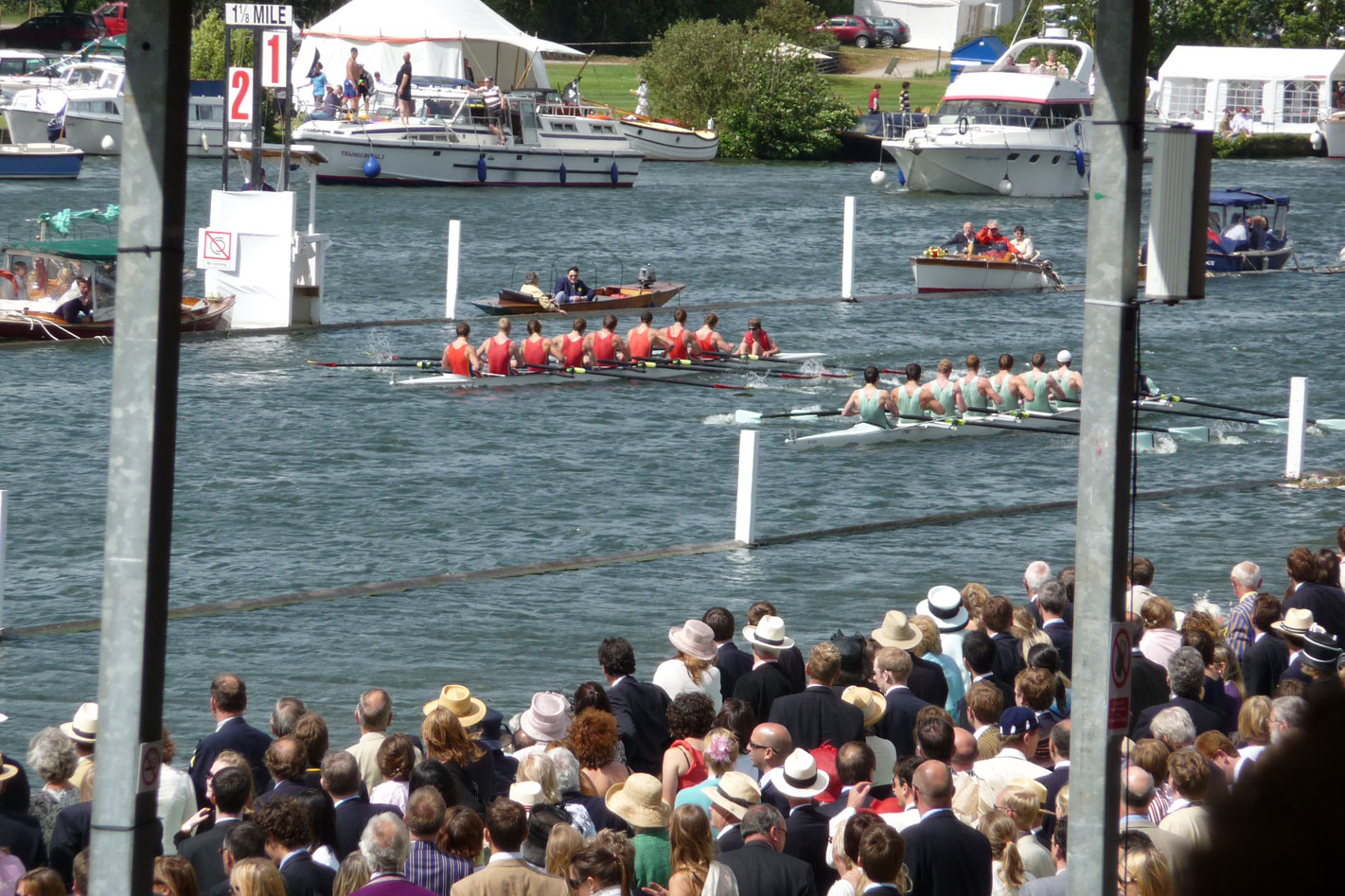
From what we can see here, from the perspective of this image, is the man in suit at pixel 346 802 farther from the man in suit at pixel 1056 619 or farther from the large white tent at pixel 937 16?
the large white tent at pixel 937 16

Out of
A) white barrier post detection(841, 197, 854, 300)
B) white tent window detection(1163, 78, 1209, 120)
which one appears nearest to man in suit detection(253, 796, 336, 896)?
white barrier post detection(841, 197, 854, 300)

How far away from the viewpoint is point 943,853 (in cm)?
552

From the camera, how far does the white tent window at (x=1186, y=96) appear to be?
2675 inches

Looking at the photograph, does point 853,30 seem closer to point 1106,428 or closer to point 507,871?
point 507,871

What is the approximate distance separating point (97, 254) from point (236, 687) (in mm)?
19151

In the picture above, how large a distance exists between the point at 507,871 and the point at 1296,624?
500 centimetres

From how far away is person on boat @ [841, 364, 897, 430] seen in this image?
819 inches

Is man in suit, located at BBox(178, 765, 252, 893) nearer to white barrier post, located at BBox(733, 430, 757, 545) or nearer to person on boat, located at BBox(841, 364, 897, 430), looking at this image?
white barrier post, located at BBox(733, 430, 757, 545)

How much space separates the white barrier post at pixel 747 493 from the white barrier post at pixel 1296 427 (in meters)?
6.60

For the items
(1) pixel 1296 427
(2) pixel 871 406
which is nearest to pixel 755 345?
(2) pixel 871 406

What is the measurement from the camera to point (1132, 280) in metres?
4.21

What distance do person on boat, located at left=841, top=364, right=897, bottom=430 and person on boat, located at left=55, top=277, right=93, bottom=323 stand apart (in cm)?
1243

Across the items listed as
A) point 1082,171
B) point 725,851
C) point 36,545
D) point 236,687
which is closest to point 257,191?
point 36,545

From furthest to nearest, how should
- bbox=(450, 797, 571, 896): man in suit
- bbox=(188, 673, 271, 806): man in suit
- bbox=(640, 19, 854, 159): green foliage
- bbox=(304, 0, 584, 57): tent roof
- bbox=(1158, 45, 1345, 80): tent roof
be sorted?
1. bbox=(1158, 45, 1345, 80): tent roof
2. bbox=(640, 19, 854, 159): green foliage
3. bbox=(304, 0, 584, 57): tent roof
4. bbox=(188, 673, 271, 806): man in suit
5. bbox=(450, 797, 571, 896): man in suit
